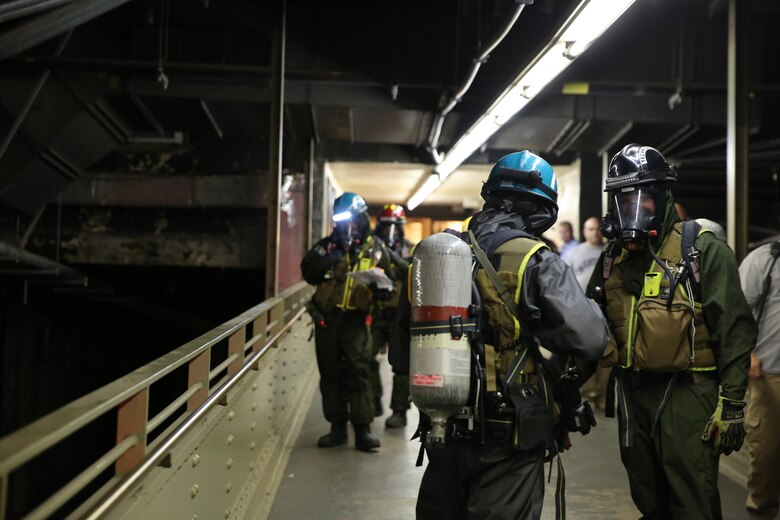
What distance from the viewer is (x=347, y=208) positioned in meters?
5.62

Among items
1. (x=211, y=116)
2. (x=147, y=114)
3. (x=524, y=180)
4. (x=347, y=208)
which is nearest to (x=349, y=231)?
(x=347, y=208)

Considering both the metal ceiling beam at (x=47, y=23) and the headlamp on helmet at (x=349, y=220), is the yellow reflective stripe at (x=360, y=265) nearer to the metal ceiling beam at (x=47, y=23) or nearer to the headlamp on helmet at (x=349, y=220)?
the headlamp on helmet at (x=349, y=220)

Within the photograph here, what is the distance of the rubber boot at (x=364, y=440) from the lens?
556 centimetres

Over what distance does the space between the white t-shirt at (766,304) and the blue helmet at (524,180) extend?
5.78 feet

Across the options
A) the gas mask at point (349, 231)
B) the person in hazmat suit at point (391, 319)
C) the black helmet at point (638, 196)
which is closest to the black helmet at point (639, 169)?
the black helmet at point (638, 196)

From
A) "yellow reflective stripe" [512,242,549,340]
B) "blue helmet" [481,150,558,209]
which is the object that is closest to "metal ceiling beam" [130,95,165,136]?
"blue helmet" [481,150,558,209]

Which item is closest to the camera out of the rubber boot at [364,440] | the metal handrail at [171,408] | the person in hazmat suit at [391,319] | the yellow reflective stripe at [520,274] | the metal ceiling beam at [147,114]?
the metal handrail at [171,408]

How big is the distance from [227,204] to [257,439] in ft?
22.0

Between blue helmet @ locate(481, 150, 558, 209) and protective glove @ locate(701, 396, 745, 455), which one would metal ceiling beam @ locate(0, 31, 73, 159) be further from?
protective glove @ locate(701, 396, 745, 455)

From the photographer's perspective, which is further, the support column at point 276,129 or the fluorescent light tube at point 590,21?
the support column at point 276,129

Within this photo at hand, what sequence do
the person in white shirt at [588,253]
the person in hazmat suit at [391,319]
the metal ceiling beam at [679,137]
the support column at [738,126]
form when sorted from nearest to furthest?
the support column at [738,126] → the person in hazmat suit at [391,319] → the person in white shirt at [588,253] → the metal ceiling beam at [679,137]

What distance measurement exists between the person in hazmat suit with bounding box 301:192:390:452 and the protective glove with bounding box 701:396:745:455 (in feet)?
9.76

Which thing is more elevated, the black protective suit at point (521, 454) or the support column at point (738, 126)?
the support column at point (738, 126)

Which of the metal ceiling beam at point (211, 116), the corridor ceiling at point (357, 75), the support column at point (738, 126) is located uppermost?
the corridor ceiling at point (357, 75)
